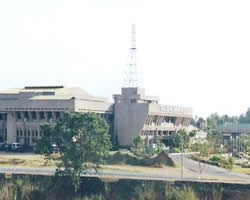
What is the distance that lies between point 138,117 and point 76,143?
4027cm

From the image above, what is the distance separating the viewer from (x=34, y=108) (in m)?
88.0

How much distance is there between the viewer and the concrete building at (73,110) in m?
87.4

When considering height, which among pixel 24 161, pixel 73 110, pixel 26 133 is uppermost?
pixel 73 110

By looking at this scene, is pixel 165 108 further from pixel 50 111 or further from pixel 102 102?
pixel 50 111

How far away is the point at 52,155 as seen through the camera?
2301 inches

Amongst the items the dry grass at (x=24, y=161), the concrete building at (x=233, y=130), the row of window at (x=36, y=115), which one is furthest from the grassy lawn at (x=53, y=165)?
the concrete building at (x=233, y=130)

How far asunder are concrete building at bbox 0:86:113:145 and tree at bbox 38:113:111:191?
97.2 ft

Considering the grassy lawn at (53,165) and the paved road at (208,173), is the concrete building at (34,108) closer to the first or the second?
the grassy lawn at (53,165)

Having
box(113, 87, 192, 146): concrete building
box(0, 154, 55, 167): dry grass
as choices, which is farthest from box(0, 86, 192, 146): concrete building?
box(0, 154, 55, 167): dry grass

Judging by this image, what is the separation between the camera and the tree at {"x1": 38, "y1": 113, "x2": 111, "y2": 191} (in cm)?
5194

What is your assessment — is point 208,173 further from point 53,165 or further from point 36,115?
point 36,115

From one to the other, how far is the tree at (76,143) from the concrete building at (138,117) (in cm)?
3650

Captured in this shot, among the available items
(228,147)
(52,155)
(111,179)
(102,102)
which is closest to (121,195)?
(111,179)

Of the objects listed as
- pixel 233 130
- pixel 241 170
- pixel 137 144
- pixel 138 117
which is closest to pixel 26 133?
pixel 137 144
